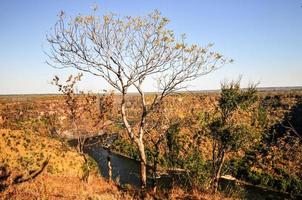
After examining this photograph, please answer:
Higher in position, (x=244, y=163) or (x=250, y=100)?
(x=250, y=100)

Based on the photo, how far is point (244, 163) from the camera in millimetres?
48781

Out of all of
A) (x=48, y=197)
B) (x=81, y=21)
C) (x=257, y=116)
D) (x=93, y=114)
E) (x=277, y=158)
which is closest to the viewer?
(x=48, y=197)

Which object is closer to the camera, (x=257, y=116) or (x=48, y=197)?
(x=48, y=197)

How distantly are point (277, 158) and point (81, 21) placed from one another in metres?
46.9

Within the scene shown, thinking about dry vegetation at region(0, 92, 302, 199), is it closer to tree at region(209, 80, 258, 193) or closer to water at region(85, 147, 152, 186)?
tree at region(209, 80, 258, 193)

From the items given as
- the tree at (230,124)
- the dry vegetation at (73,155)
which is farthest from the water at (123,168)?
the tree at (230,124)

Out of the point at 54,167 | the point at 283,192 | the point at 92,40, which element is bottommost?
the point at 283,192

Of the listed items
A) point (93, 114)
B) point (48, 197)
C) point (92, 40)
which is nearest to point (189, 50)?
point (92, 40)

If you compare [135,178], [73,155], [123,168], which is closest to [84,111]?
[73,155]

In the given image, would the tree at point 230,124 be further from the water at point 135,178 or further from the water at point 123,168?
the water at point 123,168

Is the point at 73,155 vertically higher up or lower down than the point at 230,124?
lower down

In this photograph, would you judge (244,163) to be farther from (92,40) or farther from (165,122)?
(92,40)

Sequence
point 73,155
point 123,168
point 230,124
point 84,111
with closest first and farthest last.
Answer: point 84,111 → point 230,124 → point 73,155 → point 123,168

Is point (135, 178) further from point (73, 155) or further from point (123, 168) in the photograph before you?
point (73, 155)
